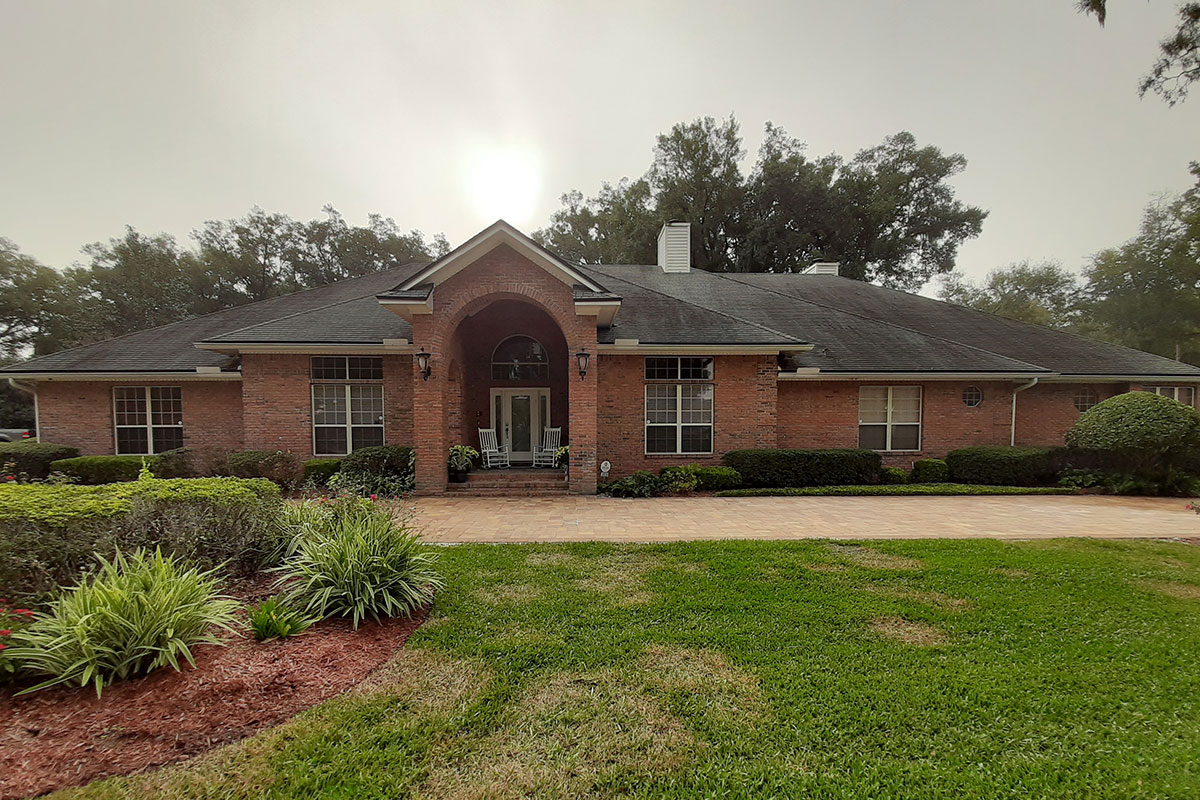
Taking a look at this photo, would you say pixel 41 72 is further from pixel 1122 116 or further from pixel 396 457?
pixel 1122 116

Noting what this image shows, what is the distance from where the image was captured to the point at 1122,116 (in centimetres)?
1126

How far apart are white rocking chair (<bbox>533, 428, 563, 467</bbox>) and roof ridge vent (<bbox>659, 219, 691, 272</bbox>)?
375 inches

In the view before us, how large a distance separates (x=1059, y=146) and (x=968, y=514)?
1403cm

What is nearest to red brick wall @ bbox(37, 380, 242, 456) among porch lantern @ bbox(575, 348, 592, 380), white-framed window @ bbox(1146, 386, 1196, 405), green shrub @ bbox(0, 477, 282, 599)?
green shrub @ bbox(0, 477, 282, 599)

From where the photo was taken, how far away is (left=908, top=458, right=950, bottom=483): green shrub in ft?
38.5

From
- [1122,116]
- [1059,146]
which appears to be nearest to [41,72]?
[1122,116]

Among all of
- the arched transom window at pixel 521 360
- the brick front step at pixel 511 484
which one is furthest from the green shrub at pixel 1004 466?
the arched transom window at pixel 521 360

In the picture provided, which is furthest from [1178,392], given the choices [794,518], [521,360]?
[521,360]

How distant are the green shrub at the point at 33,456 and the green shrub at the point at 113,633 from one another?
12.5m

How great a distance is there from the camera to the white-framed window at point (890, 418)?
12.7m

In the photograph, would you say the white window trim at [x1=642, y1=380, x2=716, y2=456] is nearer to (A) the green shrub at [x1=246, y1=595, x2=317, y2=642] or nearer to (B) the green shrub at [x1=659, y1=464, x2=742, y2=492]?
(B) the green shrub at [x1=659, y1=464, x2=742, y2=492]

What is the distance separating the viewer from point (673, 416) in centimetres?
1162

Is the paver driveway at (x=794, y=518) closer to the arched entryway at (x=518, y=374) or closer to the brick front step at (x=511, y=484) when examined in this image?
the brick front step at (x=511, y=484)

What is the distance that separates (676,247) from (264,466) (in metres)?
15.8
